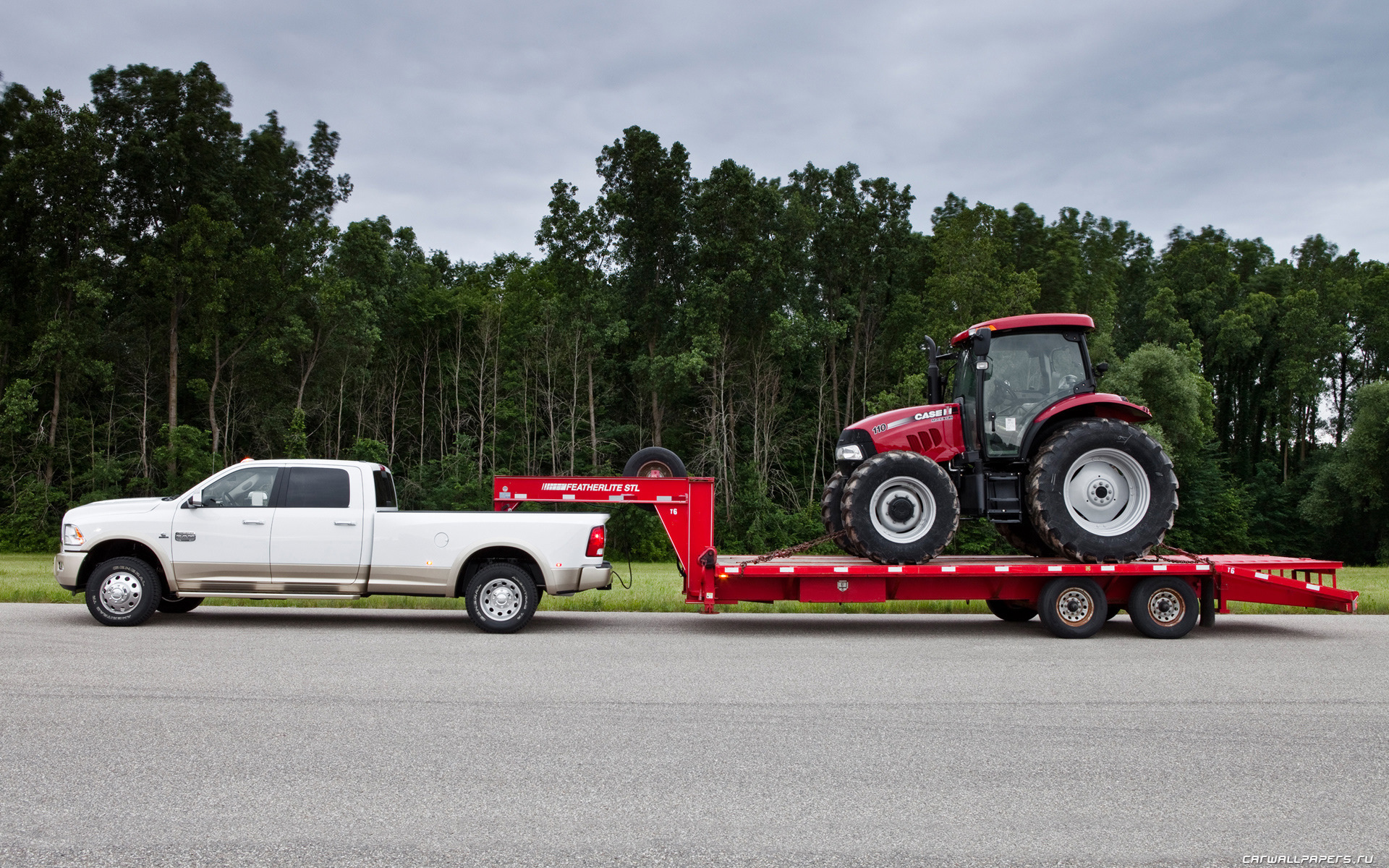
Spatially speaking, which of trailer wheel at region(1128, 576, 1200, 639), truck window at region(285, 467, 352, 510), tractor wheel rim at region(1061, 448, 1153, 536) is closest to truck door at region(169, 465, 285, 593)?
truck window at region(285, 467, 352, 510)

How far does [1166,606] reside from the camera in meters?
11.0

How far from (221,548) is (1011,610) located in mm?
9760

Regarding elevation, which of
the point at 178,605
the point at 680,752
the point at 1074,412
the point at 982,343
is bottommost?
the point at 680,752

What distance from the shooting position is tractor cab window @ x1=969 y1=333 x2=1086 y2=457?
11.3 meters

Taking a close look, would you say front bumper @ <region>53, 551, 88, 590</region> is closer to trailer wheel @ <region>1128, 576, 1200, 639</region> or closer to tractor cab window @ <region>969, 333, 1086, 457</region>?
tractor cab window @ <region>969, 333, 1086, 457</region>

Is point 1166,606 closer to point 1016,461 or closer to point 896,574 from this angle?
point 1016,461

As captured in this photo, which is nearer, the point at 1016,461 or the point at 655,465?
the point at 1016,461

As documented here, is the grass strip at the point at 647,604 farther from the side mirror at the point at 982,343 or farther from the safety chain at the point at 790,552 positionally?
the side mirror at the point at 982,343

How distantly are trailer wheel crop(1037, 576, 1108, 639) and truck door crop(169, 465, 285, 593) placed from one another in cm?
888

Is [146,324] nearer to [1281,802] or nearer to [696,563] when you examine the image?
[696,563]

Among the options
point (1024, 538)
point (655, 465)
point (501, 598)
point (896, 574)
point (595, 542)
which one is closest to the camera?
point (896, 574)

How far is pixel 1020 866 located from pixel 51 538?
4719cm

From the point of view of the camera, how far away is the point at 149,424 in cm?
4469

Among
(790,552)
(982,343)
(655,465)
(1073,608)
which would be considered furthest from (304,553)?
(1073,608)
